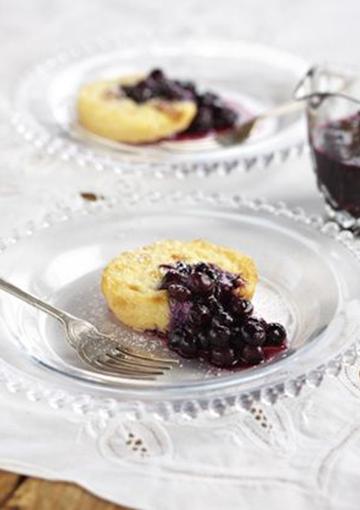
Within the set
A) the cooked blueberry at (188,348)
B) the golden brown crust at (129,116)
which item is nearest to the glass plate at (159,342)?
the cooked blueberry at (188,348)

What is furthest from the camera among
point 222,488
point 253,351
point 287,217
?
point 287,217

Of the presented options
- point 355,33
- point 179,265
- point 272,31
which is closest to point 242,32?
point 272,31

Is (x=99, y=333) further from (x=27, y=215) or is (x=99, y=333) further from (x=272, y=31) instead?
(x=272, y=31)

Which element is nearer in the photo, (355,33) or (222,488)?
(222,488)

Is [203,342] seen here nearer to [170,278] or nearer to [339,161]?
[170,278]

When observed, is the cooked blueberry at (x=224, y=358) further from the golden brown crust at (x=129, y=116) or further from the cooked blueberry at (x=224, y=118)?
the cooked blueberry at (x=224, y=118)

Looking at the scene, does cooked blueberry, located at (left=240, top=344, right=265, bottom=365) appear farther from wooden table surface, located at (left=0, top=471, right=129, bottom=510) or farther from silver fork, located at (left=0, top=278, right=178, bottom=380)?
wooden table surface, located at (left=0, top=471, right=129, bottom=510)
